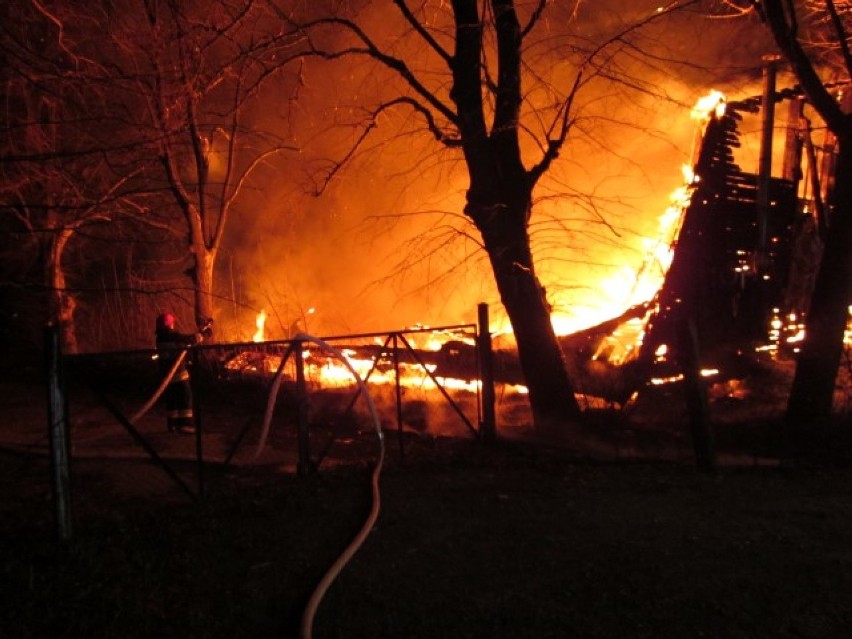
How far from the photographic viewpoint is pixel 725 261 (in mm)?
10875

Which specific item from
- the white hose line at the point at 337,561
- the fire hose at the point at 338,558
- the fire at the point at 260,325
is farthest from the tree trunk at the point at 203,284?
the white hose line at the point at 337,561

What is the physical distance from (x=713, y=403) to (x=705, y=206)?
3275mm

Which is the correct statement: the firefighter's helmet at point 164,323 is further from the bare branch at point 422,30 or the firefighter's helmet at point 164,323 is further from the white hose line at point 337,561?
the bare branch at point 422,30

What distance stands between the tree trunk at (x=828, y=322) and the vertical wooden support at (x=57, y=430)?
752 cm

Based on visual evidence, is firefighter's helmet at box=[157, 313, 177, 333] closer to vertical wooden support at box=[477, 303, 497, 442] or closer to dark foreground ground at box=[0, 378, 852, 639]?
dark foreground ground at box=[0, 378, 852, 639]

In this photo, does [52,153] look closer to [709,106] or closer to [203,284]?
[203,284]

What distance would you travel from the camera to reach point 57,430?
4.69 meters

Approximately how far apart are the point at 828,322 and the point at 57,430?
8032 millimetres

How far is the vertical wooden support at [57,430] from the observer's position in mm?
4652

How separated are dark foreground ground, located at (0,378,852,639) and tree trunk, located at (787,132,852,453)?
94cm

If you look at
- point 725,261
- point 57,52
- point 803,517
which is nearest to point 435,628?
point 803,517

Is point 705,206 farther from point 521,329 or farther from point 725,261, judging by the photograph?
point 521,329

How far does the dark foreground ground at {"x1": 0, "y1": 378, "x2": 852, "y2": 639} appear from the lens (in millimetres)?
3648

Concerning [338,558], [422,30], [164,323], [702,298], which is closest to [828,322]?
[702,298]
